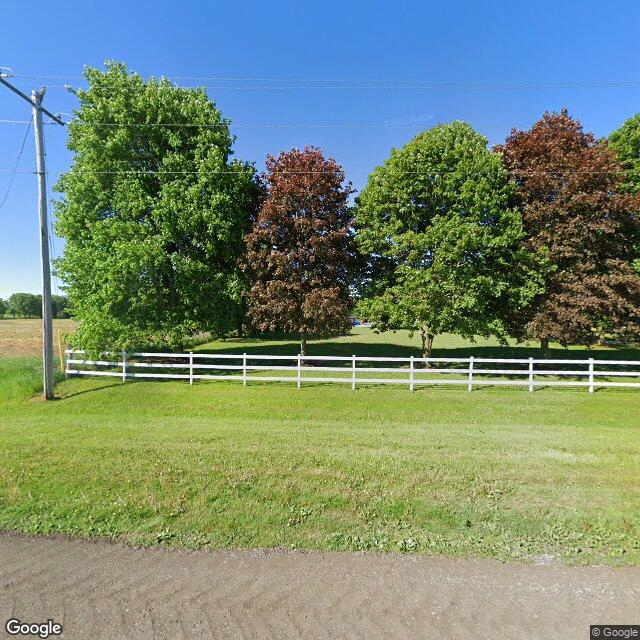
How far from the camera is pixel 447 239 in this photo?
48.0 feet

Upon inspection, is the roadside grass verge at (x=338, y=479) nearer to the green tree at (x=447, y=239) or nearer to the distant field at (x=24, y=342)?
the green tree at (x=447, y=239)

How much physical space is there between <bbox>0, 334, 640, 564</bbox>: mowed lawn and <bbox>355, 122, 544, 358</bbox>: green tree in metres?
6.14

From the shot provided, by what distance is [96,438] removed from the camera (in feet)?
22.7

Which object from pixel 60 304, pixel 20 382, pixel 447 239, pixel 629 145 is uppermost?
pixel 629 145

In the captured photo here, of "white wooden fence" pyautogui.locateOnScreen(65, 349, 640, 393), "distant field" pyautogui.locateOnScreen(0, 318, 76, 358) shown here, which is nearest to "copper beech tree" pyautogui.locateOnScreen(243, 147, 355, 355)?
"white wooden fence" pyautogui.locateOnScreen(65, 349, 640, 393)

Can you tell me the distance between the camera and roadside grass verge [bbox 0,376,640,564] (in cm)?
393

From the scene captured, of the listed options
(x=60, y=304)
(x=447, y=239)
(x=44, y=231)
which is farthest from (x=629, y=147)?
(x=60, y=304)

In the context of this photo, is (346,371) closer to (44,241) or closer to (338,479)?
(338,479)

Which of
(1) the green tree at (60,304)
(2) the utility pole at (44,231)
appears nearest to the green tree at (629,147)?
(2) the utility pole at (44,231)

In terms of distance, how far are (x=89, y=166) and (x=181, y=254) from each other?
15.9ft

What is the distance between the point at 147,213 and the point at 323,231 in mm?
7236

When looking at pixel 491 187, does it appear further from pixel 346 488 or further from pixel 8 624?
pixel 8 624

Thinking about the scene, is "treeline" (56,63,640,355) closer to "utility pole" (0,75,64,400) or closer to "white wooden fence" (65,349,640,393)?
"white wooden fence" (65,349,640,393)

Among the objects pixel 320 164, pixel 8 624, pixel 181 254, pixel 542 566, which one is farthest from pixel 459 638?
pixel 320 164
